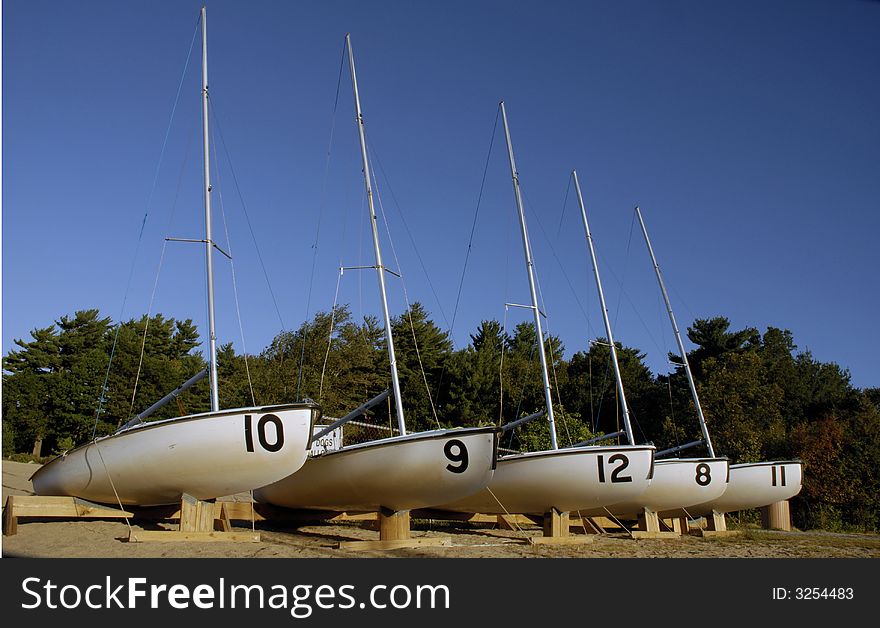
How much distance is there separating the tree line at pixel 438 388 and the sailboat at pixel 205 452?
14.7 metres

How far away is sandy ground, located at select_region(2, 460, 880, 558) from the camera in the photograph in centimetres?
839

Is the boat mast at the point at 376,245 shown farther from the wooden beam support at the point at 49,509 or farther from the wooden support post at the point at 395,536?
the wooden beam support at the point at 49,509

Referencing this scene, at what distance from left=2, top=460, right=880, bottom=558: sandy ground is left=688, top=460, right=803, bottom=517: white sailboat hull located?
1.85m

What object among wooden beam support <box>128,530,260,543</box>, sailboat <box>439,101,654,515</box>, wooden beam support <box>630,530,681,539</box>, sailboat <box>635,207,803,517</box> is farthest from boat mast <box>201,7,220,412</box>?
sailboat <box>635,207,803,517</box>

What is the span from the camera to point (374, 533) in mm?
13234

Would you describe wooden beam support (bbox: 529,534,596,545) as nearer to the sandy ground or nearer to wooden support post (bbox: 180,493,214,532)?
the sandy ground

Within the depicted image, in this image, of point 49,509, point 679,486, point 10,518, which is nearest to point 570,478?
point 679,486

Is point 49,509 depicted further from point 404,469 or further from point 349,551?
point 404,469

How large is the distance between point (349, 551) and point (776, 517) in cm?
1271

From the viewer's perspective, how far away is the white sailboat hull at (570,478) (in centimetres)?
1166

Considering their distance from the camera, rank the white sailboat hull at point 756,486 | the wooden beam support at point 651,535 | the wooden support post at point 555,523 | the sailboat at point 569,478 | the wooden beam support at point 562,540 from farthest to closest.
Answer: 1. the white sailboat hull at point 756,486
2. the wooden beam support at point 651,535
3. the wooden support post at point 555,523
4. the sailboat at point 569,478
5. the wooden beam support at point 562,540

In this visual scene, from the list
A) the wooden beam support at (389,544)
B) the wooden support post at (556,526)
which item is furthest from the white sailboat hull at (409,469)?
the wooden support post at (556,526)
